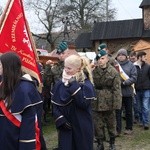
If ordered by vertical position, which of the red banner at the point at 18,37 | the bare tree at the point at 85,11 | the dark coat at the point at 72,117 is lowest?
the dark coat at the point at 72,117

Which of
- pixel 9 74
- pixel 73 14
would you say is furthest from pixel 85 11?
pixel 9 74

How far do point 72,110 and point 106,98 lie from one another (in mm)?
2154

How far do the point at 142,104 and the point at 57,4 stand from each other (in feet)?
143

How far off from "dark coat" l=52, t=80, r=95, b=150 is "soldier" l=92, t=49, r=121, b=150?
1.98 metres

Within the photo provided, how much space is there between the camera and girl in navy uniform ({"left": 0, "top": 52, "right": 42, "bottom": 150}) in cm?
372

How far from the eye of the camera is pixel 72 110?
5.00 m

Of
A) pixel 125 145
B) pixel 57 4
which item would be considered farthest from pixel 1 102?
pixel 57 4

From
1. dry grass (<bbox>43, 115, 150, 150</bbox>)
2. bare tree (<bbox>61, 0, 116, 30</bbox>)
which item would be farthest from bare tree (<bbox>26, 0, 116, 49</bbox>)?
dry grass (<bbox>43, 115, 150, 150</bbox>)

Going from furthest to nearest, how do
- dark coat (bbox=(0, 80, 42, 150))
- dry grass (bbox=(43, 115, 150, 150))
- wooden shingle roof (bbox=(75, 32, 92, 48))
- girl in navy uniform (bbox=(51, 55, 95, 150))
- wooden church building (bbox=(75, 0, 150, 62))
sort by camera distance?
wooden shingle roof (bbox=(75, 32, 92, 48)) < wooden church building (bbox=(75, 0, 150, 62)) < dry grass (bbox=(43, 115, 150, 150)) < girl in navy uniform (bbox=(51, 55, 95, 150)) < dark coat (bbox=(0, 80, 42, 150))

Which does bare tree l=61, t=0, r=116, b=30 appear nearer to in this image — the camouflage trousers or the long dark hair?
the camouflage trousers

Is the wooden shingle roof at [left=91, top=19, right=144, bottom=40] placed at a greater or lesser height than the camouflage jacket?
greater

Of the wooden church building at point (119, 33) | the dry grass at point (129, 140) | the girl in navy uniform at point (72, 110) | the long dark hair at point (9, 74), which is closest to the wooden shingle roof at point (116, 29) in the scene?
the wooden church building at point (119, 33)

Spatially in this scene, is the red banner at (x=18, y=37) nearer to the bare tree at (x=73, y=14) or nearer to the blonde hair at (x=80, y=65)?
the blonde hair at (x=80, y=65)

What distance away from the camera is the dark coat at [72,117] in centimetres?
495
